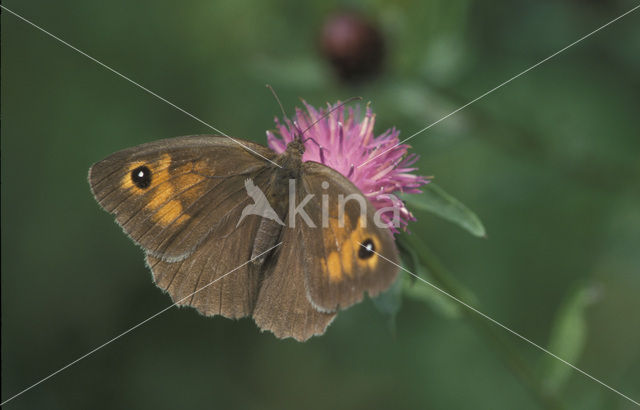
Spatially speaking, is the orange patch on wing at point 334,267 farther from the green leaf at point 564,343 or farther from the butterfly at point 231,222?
the green leaf at point 564,343

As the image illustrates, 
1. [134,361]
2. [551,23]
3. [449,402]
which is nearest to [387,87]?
[551,23]

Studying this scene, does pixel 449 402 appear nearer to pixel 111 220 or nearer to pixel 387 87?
pixel 387 87

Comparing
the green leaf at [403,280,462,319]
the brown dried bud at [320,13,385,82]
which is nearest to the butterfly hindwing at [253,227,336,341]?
the green leaf at [403,280,462,319]

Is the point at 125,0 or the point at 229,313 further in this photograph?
the point at 125,0

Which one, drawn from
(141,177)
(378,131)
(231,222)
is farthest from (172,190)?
(378,131)

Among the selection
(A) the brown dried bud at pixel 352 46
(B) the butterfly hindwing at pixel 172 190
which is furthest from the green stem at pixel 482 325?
(A) the brown dried bud at pixel 352 46

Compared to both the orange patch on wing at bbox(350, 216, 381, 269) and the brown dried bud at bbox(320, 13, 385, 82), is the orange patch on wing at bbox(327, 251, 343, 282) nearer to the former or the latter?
the orange patch on wing at bbox(350, 216, 381, 269)
